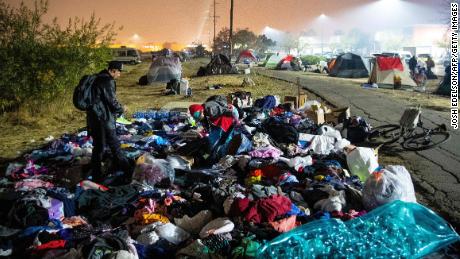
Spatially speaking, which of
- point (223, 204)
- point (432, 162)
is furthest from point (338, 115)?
point (223, 204)

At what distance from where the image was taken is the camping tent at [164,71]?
72.3 ft

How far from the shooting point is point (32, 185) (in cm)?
610

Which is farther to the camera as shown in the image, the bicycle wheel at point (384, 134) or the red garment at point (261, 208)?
the bicycle wheel at point (384, 134)

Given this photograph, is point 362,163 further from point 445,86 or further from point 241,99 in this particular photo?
point 445,86

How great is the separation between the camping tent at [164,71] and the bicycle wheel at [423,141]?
50.3ft

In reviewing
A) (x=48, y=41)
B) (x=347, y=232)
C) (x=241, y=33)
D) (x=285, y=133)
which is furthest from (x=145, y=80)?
(x=241, y=33)

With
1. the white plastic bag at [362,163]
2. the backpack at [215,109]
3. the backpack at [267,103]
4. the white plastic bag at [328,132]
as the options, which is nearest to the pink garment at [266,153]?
the white plastic bag at [362,163]

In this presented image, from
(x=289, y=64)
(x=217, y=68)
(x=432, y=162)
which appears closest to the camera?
(x=432, y=162)

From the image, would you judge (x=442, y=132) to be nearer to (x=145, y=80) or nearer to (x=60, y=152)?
(x=60, y=152)

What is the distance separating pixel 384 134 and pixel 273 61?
102 ft

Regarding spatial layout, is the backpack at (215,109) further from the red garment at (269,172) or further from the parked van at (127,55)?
the parked van at (127,55)

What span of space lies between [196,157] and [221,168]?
0.90 metres

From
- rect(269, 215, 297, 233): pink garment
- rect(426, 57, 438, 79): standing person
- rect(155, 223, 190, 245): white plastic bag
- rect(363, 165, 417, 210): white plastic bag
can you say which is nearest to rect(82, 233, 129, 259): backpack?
rect(155, 223, 190, 245): white plastic bag

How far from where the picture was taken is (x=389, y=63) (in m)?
21.1
